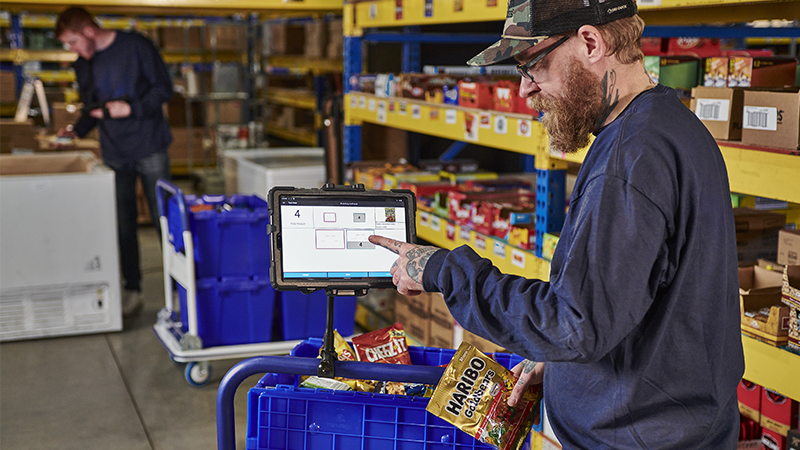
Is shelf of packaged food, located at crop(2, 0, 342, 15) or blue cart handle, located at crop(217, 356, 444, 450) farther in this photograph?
shelf of packaged food, located at crop(2, 0, 342, 15)

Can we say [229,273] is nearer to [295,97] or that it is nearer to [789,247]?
[789,247]

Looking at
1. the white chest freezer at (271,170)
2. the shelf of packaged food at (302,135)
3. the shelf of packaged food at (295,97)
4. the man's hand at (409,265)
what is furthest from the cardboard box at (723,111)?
the shelf of packaged food at (302,135)

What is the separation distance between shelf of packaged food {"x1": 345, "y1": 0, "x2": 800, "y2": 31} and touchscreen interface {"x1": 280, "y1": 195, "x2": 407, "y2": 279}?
1.09m

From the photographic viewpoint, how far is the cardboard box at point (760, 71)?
207cm

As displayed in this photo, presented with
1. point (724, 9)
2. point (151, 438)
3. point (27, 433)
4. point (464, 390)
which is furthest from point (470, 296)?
point (27, 433)

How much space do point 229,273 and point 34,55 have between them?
718 centimetres

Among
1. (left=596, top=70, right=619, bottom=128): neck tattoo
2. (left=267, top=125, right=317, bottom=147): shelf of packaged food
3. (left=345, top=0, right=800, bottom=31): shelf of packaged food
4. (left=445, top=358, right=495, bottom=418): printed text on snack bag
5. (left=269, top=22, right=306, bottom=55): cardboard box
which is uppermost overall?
(left=269, top=22, right=306, bottom=55): cardboard box

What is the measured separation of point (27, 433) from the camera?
3338mm

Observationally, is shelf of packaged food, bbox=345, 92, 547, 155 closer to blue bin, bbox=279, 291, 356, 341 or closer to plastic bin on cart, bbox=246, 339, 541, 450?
blue bin, bbox=279, 291, 356, 341

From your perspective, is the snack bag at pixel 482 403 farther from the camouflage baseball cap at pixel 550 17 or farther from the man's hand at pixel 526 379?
the camouflage baseball cap at pixel 550 17

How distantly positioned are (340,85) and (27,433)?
4022mm

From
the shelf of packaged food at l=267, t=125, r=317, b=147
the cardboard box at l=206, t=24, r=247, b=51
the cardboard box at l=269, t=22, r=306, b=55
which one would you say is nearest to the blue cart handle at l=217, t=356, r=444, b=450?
the shelf of packaged food at l=267, t=125, r=317, b=147

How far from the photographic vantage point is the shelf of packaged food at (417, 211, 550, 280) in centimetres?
277

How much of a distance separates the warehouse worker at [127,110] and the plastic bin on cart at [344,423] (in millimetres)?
3579
